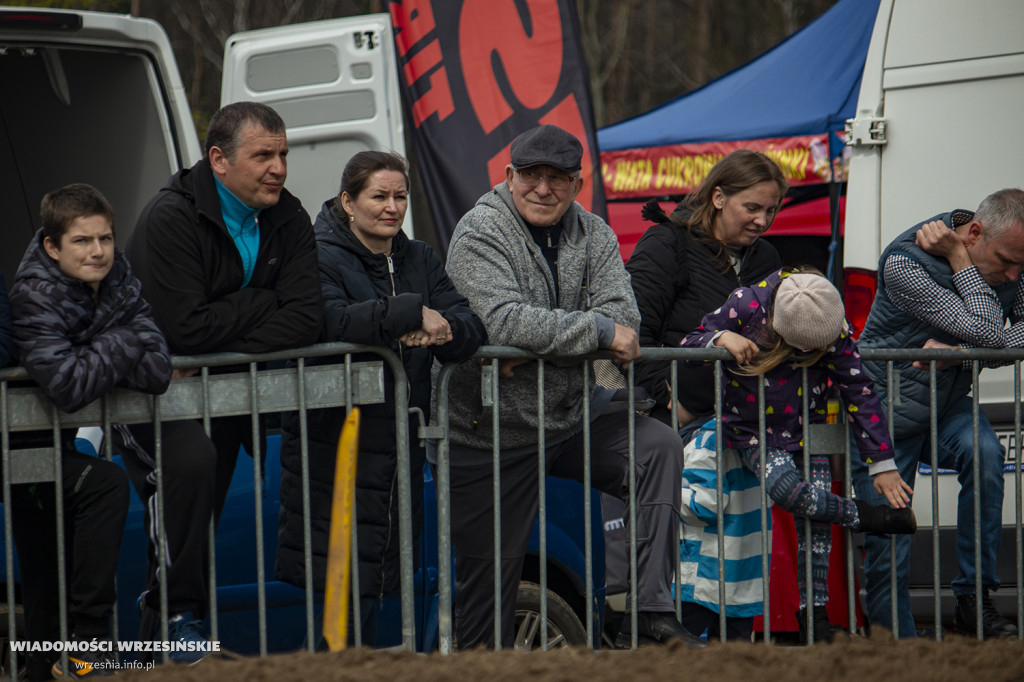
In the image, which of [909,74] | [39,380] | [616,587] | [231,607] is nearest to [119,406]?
[39,380]

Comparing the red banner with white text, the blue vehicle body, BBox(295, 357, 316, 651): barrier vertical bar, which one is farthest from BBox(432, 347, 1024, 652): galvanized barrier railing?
the red banner with white text

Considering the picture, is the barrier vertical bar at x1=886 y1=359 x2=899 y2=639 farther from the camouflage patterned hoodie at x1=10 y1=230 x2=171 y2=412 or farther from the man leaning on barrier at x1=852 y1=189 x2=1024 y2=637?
the camouflage patterned hoodie at x1=10 y1=230 x2=171 y2=412

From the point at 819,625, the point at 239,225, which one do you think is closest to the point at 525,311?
the point at 239,225

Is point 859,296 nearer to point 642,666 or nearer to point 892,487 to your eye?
point 892,487

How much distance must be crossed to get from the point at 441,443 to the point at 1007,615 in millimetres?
2657

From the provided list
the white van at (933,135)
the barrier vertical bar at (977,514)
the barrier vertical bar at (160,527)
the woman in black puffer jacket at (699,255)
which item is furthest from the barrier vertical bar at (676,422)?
the barrier vertical bar at (160,527)

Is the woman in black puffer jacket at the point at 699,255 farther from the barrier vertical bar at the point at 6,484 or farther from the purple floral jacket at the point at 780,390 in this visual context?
the barrier vertical bar at the point at 6,484

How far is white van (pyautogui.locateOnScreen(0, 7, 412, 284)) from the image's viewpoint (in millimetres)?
5824

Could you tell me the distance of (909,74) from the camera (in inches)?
227

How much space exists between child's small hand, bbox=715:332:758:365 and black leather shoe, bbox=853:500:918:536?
2.33 ft

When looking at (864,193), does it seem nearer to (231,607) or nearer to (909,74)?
(909,74)

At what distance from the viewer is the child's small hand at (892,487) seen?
455 cm

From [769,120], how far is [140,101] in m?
4.47

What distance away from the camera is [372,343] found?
4191mm
